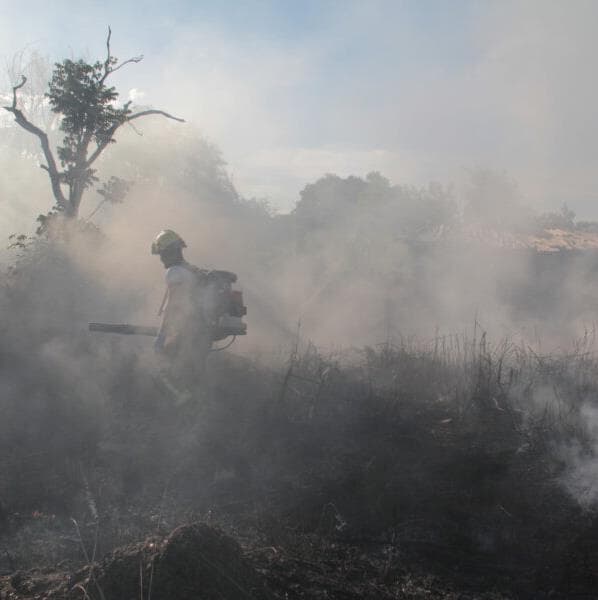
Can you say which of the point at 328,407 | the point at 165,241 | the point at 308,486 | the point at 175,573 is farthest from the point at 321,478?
the point at 165,241

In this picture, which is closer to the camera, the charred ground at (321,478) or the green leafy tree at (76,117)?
the charred ground at (321,478)

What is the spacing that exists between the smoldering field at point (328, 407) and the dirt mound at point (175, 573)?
1229 mm

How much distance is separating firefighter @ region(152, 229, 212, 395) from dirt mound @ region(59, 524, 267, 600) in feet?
9.75

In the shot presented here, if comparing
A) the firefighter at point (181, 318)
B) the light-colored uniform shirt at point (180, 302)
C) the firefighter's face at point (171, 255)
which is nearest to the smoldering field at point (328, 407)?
the firefighter at point (181, 318)

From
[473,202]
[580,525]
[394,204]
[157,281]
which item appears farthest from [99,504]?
[473,202]

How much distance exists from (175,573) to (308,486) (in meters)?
2.16

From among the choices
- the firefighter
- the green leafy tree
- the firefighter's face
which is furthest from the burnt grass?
the green leafy tree

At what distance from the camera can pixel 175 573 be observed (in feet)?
10.7

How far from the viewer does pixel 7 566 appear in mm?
4359

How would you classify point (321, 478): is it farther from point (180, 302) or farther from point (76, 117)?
point (76, 117)

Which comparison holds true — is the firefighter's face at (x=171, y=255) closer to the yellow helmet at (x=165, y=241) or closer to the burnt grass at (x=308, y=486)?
the yellow helmet at (x=165, y=241)

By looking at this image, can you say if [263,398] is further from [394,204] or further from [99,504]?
[394,204]

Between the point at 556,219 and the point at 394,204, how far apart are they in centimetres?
378

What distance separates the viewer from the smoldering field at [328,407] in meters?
4.80
